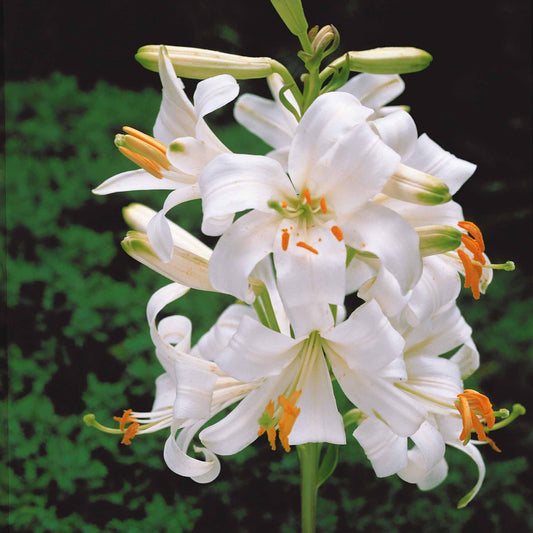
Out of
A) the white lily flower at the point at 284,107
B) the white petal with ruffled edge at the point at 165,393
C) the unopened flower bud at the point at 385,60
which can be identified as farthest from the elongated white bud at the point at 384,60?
the white petal with ruffled edge at the point at 165,393

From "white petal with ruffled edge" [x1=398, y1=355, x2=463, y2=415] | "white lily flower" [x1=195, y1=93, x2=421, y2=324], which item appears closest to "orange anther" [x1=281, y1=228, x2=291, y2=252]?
"white lily flower" [x1=195, y1=93, x2=421, y2=324]

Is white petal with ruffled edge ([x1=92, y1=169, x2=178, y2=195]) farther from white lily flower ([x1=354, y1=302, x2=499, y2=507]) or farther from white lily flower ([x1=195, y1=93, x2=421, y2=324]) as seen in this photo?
white lily flower ([x1=354, y1=302, x2=499, y2=507])

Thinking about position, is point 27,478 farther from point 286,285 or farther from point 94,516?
point 286,285

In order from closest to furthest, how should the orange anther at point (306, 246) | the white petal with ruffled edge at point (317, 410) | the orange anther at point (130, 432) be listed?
the orange anther at point (306, 246) → the white petal with ruffled edge at point (317, 410) → the orange anther at point (130, 432)

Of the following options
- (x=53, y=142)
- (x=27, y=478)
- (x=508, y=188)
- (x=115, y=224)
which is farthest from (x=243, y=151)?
(x=27, y=478)

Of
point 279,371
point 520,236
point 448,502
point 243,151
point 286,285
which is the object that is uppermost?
point 286,285

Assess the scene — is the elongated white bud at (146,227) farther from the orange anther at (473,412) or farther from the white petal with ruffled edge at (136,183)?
the orange anther at (473,412)
